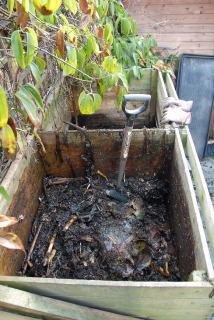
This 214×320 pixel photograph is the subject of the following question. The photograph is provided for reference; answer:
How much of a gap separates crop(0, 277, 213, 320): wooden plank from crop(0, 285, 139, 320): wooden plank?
0.03m

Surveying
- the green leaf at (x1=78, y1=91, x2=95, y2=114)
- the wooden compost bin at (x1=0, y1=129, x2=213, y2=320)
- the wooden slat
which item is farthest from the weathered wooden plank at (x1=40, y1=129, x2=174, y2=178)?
the green leaf at (x1=78, y1=91, x2=95, y2=114)

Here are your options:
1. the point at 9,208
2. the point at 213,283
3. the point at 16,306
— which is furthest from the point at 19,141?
the point at 213,283

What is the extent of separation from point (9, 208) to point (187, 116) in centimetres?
120

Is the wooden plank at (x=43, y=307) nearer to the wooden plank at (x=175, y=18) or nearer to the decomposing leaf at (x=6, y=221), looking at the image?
the decomposing leaf at (x=6, y=221)

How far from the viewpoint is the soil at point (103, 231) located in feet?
4.40

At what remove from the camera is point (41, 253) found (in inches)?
55.9

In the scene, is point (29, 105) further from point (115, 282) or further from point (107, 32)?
point (107, 32)

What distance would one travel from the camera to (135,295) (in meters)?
0.91

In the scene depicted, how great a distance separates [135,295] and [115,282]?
0.34 feet

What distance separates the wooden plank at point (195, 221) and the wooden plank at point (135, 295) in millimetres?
89

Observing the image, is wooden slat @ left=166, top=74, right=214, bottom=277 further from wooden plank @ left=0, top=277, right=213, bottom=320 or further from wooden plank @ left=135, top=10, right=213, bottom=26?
wooden plank @ left=135, top=10, right=213, bottom=26

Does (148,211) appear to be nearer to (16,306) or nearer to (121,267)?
(121,267)

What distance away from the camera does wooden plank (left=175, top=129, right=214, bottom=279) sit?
920 millimetres

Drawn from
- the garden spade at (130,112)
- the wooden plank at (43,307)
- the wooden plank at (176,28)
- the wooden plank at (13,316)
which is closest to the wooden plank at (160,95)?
the garden spade at (130,112)
